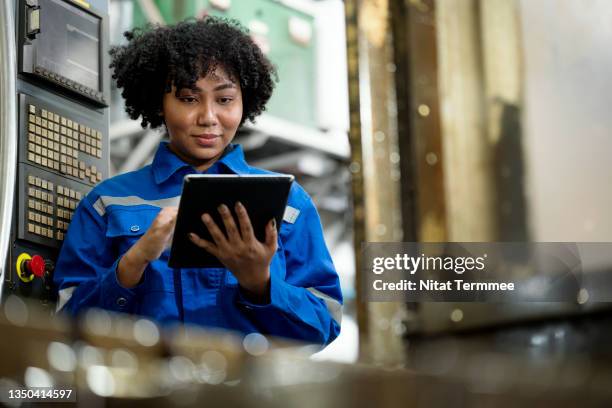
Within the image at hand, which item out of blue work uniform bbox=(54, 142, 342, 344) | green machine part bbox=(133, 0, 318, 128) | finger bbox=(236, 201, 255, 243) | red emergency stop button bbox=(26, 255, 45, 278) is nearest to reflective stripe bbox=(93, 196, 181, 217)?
blue work uniform bbox=(54, 142, 342, 344)

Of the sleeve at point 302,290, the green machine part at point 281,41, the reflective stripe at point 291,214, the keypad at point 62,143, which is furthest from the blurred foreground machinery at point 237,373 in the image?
the green machine part at point 281,41

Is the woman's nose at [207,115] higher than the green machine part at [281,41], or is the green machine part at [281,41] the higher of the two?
the green machine part at [281,41]

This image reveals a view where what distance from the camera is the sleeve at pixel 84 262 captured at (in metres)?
1.36

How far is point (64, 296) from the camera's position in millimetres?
1388

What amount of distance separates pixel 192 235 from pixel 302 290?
0.67 feet

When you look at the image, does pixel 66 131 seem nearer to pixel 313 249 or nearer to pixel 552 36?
pixel 313 249

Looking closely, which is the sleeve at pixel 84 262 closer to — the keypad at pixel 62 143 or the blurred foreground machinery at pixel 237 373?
the keypad at pixel 62 143

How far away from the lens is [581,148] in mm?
1534

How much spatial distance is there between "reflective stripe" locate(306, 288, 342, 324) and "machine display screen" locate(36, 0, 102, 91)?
0.55 meters

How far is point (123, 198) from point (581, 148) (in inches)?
28.0

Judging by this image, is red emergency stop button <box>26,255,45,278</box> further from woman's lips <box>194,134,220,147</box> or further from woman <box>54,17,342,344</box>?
woman's lips <box>194,134,220,147</box>

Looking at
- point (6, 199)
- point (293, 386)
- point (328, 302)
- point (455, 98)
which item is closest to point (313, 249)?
point (328, 302)

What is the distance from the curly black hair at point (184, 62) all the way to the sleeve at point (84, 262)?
0.67 feet

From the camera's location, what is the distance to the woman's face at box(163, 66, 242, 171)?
1465 millimetres
